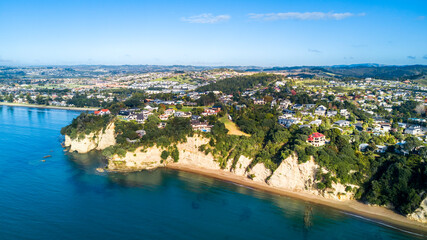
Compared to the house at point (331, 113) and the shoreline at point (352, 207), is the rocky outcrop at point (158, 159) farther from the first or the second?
the house at point (331, 113)

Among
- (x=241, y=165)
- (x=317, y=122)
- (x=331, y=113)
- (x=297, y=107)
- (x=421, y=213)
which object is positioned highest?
(x=297, y=107)

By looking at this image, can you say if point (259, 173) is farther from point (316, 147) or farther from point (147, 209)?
point (147, 209)

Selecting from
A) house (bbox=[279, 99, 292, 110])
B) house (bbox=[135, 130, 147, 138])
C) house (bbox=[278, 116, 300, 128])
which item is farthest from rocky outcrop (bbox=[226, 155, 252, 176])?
house (bbox=[279, 99, 292, 110])

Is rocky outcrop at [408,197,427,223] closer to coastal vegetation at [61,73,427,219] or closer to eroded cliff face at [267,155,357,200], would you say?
coastal vegetation at [61,73,427,219]

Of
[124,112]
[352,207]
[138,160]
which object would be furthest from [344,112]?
[124,112]

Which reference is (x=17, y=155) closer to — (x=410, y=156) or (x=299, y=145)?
(x=299, y=145)

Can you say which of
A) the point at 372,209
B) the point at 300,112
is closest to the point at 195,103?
the point at 300,112

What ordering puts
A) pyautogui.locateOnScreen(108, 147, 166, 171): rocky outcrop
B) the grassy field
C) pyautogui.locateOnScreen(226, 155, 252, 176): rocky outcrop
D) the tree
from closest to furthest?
pyautogui.locateOnScreen(226, 155, 252, 176): rocky outcrop → pyautogui.locateOnScreen(108, 147, 166, 171): rocky outcrop → the grassy field → the tree
